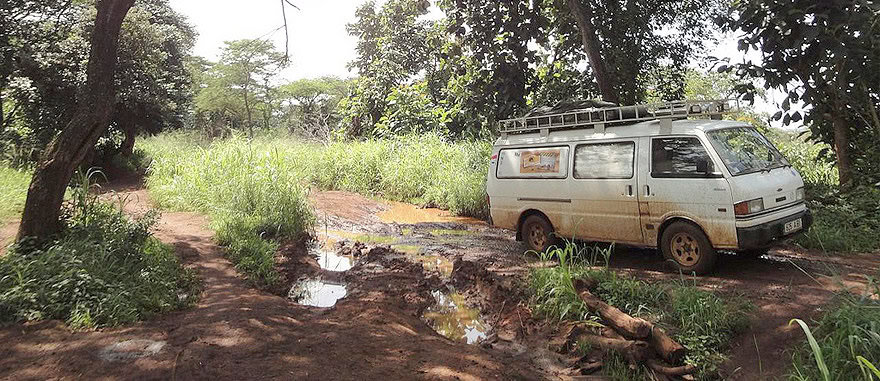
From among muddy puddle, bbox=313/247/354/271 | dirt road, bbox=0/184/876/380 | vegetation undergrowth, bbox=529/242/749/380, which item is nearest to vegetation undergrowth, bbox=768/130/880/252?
dirt road, bbox=0/184/876/380

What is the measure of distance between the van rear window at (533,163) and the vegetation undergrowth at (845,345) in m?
3.67

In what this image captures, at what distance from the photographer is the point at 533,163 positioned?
746cm

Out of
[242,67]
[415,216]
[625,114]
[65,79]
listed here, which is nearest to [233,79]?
[242,67]

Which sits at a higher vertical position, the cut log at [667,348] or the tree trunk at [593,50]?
the tree trunk at [593,50]

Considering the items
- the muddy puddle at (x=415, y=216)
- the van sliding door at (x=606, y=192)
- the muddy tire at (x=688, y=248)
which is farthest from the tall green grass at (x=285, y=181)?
the muddy tire at (x=688, y=248)

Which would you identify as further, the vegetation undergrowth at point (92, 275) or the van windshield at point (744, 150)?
the van windshield at point (744, 150)

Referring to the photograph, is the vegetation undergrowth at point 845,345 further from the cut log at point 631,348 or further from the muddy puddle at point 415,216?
the muddy puddle at point 415,216

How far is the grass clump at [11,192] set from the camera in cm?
726

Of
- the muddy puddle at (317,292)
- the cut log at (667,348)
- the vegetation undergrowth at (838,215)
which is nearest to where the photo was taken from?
the cut log at (667,348)

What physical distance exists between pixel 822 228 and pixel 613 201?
3263mm

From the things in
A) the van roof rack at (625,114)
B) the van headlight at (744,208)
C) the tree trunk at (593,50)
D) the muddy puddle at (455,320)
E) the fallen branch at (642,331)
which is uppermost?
the tree trunk at (593,50)

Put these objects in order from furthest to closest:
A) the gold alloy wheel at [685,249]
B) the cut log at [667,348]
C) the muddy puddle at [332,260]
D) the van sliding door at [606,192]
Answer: the muddy puddle at [332,260] < the van sliding door at [606,192] < the gold alloy wheel at [685,249] < the cut log at [667,348]

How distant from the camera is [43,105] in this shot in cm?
1416

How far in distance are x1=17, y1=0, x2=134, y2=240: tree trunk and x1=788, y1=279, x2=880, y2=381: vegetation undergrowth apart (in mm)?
6650
